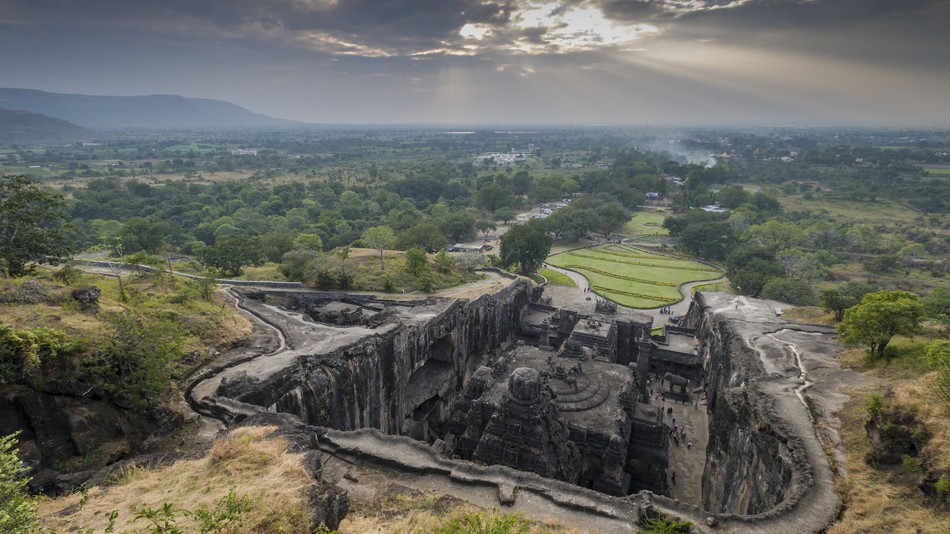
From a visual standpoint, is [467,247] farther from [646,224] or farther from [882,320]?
[882,320]

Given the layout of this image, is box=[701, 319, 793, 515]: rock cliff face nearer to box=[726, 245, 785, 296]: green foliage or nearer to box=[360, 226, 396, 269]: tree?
box=[726, 245, 785, 296]: green foliage

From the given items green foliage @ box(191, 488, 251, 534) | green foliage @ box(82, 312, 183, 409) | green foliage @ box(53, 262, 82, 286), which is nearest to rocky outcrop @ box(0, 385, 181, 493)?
green foliage @ box(82, 312, 183, 409)

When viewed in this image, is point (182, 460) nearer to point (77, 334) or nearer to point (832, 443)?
point (77, 334)

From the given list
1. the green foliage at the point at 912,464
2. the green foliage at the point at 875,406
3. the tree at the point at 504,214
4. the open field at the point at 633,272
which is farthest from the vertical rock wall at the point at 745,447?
the tree at the point at 504,214

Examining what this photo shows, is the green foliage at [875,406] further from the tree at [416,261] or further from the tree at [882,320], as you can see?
the tree at [416,261]

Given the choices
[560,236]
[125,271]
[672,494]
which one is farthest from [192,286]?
[560,236]

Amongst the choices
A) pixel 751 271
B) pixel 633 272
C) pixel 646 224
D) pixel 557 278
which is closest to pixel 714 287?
pixel 751 271

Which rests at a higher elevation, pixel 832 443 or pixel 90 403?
pixel 90 403
